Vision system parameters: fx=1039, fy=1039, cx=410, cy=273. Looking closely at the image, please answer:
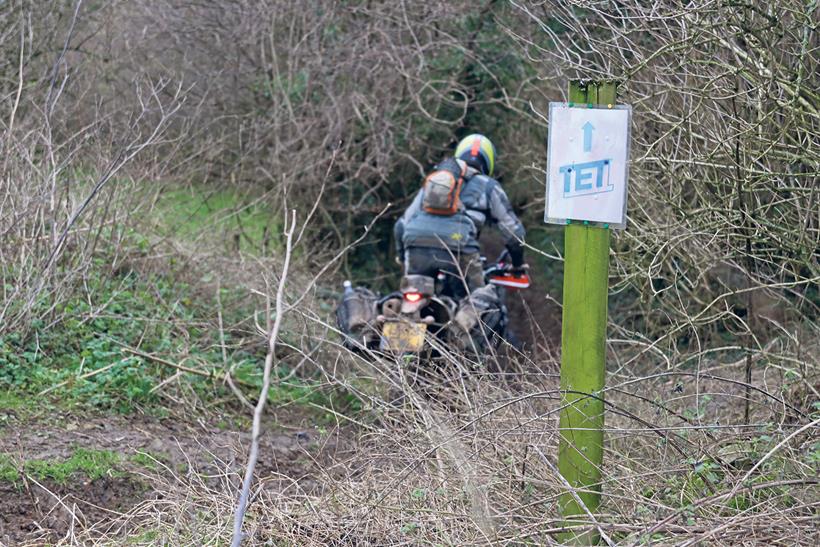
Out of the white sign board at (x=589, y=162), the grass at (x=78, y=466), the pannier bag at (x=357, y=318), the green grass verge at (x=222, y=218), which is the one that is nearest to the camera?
the white sign board at (x=589, y=162)

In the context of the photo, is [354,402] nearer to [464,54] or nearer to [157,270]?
[157,270]

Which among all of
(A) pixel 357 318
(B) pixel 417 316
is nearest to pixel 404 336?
(B) pixel 417 316

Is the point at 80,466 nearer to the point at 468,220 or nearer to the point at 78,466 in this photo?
the point at 78,466

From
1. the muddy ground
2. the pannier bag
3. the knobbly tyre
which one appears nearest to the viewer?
the muddy ground

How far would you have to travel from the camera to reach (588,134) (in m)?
3.74

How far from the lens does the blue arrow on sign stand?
3.73 metres

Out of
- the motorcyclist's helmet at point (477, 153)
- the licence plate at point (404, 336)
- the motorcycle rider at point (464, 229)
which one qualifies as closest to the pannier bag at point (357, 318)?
the licence plate at point (404, 336)

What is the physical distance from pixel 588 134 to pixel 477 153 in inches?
183

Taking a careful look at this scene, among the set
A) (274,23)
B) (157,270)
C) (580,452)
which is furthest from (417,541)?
(274,23)

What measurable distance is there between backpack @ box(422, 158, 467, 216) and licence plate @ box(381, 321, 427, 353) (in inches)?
48.2

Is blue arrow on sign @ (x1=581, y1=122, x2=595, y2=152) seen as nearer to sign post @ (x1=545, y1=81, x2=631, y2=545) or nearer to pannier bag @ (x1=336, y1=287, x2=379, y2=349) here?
sign post @ (x1=545, y1=81, x2=631, y2=545)

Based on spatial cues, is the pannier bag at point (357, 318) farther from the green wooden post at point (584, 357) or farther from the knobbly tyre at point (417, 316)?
the green wooden post at point (584, 357)

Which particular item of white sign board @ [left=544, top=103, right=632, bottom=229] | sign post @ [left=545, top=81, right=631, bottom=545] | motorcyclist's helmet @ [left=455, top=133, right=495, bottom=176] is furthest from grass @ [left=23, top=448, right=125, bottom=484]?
motorcyclist's helmet @ [left=455, top=133, right=495, bottom=176]

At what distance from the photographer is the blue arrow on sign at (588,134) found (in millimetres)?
3729
